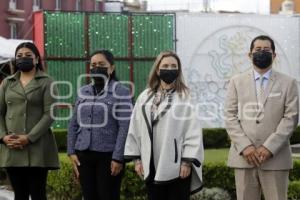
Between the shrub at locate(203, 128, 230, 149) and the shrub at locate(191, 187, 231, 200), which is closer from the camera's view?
the shrub at locate(191, 187, 231, 200)

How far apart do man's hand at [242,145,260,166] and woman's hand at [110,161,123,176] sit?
3.66 ft

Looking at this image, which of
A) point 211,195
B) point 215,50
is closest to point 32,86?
point 211,195

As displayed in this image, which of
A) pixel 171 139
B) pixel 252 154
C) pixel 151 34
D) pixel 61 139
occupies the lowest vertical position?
pixel 61 139

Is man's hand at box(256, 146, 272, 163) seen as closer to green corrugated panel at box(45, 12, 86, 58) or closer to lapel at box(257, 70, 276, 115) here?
lapel at box(257, 70, 276, 115)

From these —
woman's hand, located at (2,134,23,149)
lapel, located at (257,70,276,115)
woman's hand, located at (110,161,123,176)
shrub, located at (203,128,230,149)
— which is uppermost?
lapel, located at (257,70,276,115)

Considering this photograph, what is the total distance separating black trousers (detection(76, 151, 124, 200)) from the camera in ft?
17.9

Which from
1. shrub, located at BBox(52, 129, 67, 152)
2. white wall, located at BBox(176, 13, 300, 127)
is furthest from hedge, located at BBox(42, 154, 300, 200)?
white wall, located at BBox(176, 13, 300, 127)

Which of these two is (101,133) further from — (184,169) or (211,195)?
(211,195)

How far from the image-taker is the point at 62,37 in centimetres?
1620

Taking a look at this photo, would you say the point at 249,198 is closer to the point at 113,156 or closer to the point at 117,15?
the point at 113,156

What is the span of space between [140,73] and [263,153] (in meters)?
11.5

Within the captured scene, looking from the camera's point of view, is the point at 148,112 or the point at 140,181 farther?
the point at 140,181

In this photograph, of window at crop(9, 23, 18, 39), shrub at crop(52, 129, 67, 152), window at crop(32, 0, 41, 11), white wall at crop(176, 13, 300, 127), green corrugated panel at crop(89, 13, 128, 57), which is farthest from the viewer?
window at crop(32, 0, 41, 11)

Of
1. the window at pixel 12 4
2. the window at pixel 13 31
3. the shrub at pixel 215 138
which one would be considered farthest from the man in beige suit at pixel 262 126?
the window at pixel 12 4
